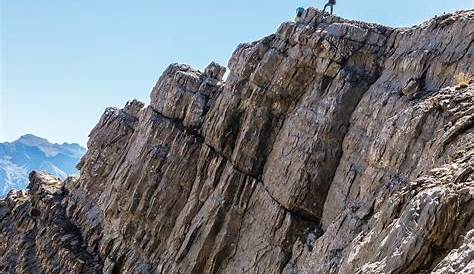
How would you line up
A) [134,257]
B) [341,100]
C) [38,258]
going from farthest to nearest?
[38,258] < [134,257] < [341,100]

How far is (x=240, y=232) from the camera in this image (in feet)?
152

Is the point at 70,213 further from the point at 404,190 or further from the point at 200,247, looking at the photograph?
the point at 404,190

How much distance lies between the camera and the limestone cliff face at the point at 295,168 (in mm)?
23016

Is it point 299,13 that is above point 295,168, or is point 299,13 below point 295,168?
above

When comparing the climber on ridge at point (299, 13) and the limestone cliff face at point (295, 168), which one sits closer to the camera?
the limestone cliff face at point (295, 168)

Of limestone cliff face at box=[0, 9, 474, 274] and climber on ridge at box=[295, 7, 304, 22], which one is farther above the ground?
climber on ridge at box=[295, 7, 304, 22]

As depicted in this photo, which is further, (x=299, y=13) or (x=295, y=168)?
(x=299, y=13)

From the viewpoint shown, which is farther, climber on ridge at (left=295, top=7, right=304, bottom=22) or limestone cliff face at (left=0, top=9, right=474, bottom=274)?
climber on ridge at (left=295, top=7, right=304, bottom=22)

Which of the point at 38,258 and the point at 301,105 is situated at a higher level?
the point at 301,105

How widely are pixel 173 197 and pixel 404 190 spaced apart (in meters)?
35.1

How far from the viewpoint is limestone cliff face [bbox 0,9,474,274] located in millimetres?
23016

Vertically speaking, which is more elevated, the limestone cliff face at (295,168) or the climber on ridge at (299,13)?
the climber on ridge at (299,13)

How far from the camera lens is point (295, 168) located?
43688mm

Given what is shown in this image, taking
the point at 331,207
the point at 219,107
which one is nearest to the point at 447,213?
the point at 331,207
